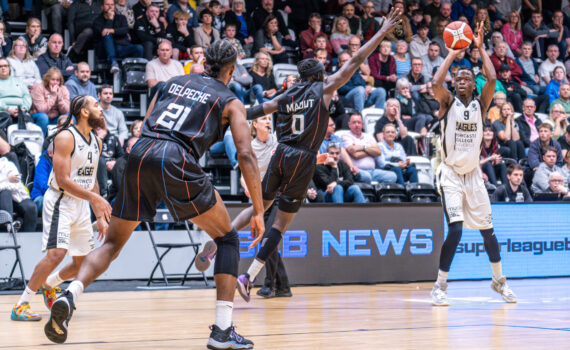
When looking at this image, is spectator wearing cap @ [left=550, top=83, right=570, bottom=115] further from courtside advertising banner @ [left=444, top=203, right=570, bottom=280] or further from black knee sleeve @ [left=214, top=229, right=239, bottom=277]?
black knee sleeve @ [left=214, top=229, right=239, bottom=277]

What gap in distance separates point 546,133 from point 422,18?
15.7ft

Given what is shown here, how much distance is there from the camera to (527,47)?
728 inches

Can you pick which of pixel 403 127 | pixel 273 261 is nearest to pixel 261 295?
pixel 273 261

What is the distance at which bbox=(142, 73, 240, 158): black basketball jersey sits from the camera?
16.5 ft

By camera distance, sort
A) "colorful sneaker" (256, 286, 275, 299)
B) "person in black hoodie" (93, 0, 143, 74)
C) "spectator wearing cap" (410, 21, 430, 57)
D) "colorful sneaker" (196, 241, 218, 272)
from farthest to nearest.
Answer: "spectator wearing cap" (410, 21, 430, 57) → "person in black hoodie" (93, 0, 143, 74) → "colorful sneaker" (256, 286, 275, 299) → "colorful sneaker" (196, 241, 218, 272)

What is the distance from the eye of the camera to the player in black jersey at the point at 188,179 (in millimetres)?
4922

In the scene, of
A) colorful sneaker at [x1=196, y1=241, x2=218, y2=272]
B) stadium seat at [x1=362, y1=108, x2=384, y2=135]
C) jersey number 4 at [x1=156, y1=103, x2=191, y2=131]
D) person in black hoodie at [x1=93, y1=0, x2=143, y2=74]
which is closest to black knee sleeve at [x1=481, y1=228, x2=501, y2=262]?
colorful sneaker at [x1=196, y1=241, x2=218, y2=272]

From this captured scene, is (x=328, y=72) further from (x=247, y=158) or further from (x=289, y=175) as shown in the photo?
(x=247, y=158)

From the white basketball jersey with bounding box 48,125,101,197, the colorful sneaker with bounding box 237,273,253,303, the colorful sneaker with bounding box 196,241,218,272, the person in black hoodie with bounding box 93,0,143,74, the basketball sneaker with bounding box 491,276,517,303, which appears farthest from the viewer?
the person in black hoodie with bounding box 93,0,143,74

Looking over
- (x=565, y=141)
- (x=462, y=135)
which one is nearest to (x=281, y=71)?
(x=565, y=141)

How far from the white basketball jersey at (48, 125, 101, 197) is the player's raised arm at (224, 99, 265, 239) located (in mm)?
2308

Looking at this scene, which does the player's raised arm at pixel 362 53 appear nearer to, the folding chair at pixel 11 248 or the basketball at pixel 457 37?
the basketball at pixel 457 37

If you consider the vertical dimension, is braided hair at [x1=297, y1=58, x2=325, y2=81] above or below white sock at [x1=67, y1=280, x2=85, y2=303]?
above

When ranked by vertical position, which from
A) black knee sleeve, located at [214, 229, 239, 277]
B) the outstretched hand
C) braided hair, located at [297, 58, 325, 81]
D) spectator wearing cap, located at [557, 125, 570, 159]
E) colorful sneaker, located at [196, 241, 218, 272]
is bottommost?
colorful sneaker, located at [196, 241, 218, 272]
